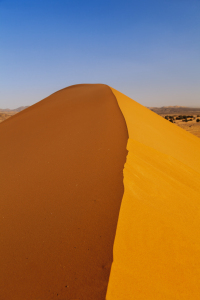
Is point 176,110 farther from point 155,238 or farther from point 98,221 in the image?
point 98,221

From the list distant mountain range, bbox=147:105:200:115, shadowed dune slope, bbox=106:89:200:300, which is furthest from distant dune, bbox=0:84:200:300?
distant mountain range, bbox=147:105:200:115

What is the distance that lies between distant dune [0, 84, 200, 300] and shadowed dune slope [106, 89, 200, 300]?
11mm

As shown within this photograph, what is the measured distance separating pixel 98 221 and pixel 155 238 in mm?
765

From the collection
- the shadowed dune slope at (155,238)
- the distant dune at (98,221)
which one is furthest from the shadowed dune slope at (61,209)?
the shadowed dune slope at (155,238)

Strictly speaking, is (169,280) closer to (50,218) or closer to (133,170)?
(50,218)

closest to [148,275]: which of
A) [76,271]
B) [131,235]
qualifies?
[131,235]

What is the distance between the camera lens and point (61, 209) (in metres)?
2.99

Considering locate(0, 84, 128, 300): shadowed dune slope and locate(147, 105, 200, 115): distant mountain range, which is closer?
locate(0, 84, 128, 300): shadowed dune slope

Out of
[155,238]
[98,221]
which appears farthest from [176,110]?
[98,221]

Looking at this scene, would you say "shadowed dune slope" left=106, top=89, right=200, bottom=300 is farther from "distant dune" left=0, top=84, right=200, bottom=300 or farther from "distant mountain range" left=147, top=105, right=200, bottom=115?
"distant mountain range" left=147, top=105, right=200, bottom=115

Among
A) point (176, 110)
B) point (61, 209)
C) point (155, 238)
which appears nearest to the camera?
point (155, 238)

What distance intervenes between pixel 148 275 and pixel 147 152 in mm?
3307

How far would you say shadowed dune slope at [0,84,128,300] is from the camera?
2092 mm

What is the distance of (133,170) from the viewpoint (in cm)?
392
